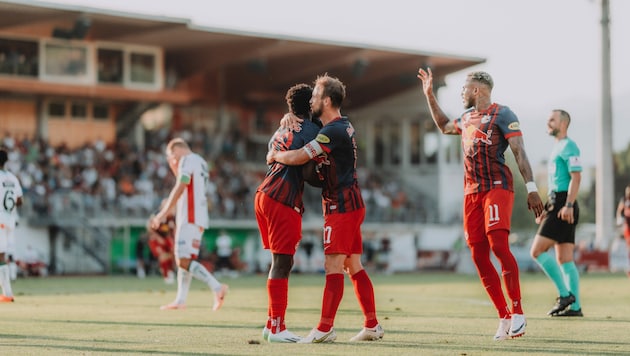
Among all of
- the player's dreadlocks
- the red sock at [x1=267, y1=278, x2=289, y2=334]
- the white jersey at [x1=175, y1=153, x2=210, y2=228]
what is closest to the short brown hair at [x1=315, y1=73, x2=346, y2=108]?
the player's dreadlocks

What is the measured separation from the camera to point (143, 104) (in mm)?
43906

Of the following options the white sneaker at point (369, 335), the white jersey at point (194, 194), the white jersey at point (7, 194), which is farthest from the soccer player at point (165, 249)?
the white sneaker at point (369, 335)

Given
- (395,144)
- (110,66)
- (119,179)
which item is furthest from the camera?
(395,144)

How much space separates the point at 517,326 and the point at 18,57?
3404 centimetres

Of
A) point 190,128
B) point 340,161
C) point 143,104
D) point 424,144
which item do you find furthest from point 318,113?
point 424,144

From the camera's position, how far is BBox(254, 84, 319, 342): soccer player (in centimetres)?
870

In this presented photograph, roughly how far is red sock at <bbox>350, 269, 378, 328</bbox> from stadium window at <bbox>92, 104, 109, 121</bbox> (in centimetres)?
3673

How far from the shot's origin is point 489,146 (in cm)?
937

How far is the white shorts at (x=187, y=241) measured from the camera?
13414 millimetres

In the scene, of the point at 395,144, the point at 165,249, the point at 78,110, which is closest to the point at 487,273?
the point at 165,249

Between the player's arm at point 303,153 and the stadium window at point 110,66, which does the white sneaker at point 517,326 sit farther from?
the stadium window at point 110,66

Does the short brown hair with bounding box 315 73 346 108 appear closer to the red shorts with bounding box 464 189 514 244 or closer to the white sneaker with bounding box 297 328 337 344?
the red shorts with bounding box 464 189 514 244

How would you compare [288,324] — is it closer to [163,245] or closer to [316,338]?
[316,338]

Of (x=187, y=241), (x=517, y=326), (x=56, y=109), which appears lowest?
(x=517, y=326)
